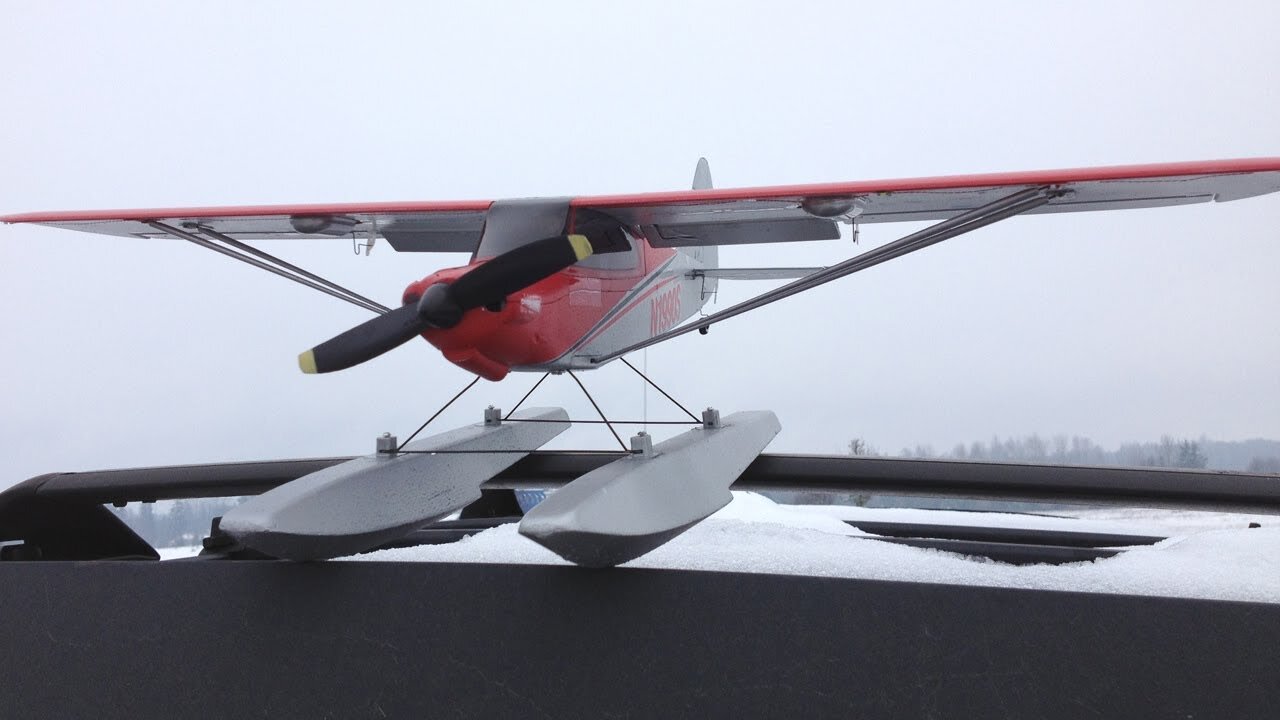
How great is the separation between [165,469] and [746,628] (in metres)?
2.11

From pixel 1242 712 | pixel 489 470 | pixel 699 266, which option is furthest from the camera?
pixel 699 266

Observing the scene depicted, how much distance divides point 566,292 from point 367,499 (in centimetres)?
84

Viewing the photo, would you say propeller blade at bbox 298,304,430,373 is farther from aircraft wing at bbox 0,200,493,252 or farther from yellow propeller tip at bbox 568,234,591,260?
aircraft wing at bbox 0,200,493,252

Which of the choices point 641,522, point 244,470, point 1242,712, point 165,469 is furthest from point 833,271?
point 165,469

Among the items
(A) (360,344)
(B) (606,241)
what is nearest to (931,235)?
(B) (606,241)

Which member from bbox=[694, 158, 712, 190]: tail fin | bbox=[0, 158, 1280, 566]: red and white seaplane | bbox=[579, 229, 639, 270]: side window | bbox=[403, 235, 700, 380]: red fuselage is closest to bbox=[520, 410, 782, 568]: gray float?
bbox=[0, 158, 1280, 566]: red and white seaplane

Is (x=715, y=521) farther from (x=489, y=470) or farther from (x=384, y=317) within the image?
(x=384, y=317)

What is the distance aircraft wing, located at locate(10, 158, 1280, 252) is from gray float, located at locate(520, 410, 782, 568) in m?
0.71

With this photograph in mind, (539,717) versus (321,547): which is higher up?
(321,547)

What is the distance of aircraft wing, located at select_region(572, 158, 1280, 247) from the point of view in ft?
7.04

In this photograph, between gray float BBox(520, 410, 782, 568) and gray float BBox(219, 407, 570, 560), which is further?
gray float BBox(219, 407, 570, 560)

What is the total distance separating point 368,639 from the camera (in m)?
1.58

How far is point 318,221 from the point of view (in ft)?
9.79

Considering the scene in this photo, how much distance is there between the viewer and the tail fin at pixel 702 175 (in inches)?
186
